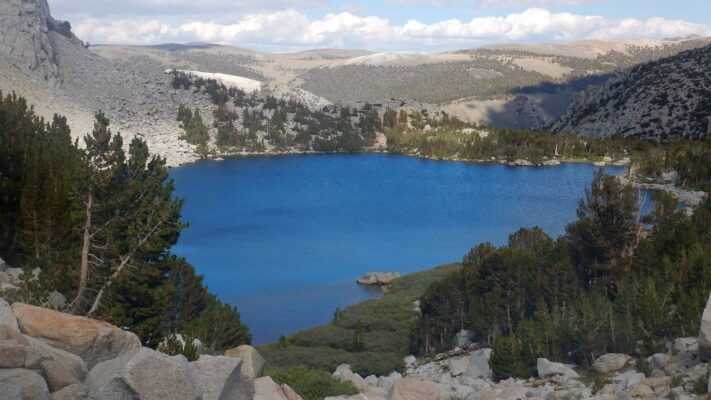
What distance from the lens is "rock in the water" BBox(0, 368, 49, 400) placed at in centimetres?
1107

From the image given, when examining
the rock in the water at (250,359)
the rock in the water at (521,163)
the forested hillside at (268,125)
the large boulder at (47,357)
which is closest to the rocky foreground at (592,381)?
the rock in the water at (250,359)

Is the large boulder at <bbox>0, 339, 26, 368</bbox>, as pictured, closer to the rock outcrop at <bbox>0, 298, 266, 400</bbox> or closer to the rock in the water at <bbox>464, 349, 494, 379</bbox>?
the rock outcrop at <bbox>0, 298, 266, 400</bbox>

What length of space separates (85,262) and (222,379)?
31.0 ft

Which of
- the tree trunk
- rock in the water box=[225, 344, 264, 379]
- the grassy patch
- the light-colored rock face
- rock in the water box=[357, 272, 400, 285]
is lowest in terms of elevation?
rock in the water box=[357, 272, 400, 285]

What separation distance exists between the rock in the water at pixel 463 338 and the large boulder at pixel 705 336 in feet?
46.2

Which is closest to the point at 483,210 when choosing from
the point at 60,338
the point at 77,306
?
the point at 77,306

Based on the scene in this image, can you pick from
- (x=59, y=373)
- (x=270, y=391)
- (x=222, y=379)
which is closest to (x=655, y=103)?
(x=270, y=391)

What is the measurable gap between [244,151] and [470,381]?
11232 centimetres

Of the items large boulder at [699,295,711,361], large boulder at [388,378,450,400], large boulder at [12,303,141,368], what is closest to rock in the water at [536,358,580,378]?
large boulder at [699,295,711,361]

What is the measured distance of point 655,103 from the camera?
11769 centimetres

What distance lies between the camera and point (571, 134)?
125312mm

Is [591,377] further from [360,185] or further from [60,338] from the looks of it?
[360,185]

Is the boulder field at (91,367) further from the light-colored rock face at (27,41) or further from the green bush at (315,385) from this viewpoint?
the light-colored rock face at (27,41)

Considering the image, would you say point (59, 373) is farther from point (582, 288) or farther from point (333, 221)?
point (333, 221)
